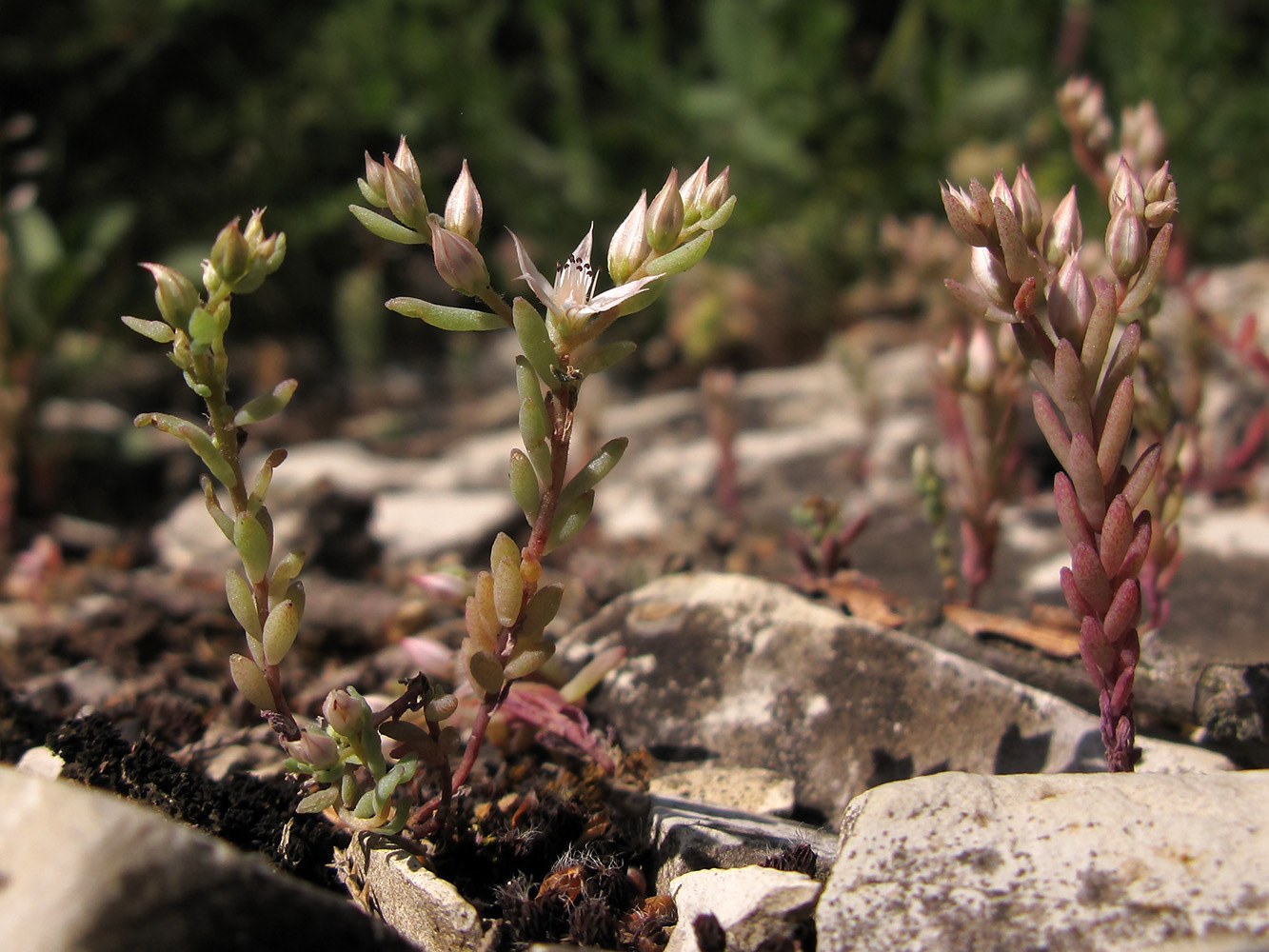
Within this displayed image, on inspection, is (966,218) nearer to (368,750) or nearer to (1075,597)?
(1075,597)

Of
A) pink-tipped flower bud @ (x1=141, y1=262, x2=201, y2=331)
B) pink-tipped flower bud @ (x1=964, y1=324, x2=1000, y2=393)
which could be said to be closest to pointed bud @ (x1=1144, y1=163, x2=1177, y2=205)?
pink-tipped flower bud @ (x1=964, y1=324, x2=1000, y2=393)

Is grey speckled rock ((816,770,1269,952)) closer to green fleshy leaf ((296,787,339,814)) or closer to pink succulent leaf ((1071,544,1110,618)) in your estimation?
pink succulent leaf ((1071,544,1110,618))

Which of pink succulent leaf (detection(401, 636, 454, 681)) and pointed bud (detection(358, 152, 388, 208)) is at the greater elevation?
pointed bud (detection(358, 152, 388, 208))

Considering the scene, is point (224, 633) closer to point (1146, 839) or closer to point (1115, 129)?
point (1146, 839)

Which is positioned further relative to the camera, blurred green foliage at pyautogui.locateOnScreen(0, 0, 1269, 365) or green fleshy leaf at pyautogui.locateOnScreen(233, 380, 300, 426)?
blurred green foliage at pyautogui.locateOnScreen(0, 0, 1269, 365)

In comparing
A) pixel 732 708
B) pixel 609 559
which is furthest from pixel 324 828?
pixel 609 559

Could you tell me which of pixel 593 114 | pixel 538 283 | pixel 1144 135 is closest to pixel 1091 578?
pixel 538 283
